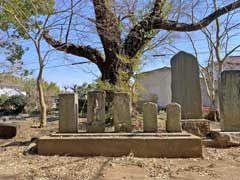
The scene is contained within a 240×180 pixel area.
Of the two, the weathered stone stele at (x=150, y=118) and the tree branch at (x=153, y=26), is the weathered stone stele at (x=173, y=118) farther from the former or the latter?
the tree branch at (x=153, y=26)

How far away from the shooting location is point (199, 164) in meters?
4.58

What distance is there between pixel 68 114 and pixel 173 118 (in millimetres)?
2363

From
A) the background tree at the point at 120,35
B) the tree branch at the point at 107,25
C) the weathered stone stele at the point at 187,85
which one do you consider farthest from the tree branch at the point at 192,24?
the weathered stone stele at the point at 187,85

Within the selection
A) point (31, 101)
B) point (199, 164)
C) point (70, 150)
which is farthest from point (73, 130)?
point (31, 101)

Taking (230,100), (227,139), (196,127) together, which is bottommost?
(227,139)

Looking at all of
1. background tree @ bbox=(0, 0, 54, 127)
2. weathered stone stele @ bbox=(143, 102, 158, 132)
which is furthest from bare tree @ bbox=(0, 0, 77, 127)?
weathered stone stele @ bbox=(143, 102, 158, 132)

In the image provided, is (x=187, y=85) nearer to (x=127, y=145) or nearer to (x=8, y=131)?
(x=127, y=145)

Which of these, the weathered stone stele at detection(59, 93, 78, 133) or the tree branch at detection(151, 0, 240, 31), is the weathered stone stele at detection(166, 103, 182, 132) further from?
the tree branch at detection(151, 0, 240, 31)

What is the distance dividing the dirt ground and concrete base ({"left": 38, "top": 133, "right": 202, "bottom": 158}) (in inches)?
7.1

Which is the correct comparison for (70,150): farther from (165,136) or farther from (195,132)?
(195,132)

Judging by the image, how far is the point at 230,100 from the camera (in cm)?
657

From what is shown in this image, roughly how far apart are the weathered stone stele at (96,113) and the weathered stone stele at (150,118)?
97 centimetres

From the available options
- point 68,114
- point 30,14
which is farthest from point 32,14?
point 68,114

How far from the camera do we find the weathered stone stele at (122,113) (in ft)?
19.5
